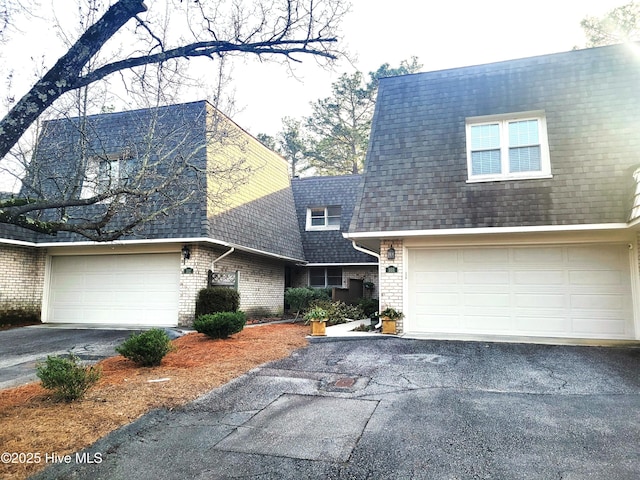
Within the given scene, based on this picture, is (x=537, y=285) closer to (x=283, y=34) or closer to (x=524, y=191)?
(x=524, y=191)

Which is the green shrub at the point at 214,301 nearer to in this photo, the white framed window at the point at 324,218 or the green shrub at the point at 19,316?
the green shrub at the point at 19,316

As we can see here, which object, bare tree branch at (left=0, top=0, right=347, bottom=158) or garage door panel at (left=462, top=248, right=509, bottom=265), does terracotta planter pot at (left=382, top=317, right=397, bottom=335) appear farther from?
bare tree branch at (left=0, top=0, right=347, bottom=158)

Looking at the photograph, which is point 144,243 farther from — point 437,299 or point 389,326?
point 437,299

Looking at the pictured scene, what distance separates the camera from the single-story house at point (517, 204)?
8977mm

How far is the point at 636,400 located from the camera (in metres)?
4.98

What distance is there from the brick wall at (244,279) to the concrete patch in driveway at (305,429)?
281 inches

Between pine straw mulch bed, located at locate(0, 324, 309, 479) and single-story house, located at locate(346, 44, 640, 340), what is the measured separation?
388cm

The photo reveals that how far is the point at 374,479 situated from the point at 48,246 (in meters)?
13.0

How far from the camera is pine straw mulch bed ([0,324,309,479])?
377 cm

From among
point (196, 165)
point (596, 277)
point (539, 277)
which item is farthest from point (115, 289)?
point (596, 277)

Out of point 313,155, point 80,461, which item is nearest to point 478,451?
point 80,461

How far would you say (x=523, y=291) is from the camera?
31.2ft

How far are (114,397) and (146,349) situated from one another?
1.58 meters

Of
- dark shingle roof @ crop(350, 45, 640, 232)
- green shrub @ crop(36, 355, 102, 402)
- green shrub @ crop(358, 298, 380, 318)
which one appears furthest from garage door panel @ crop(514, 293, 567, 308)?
green shrub @ crop(36, 355, 102, 402)
